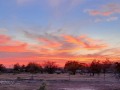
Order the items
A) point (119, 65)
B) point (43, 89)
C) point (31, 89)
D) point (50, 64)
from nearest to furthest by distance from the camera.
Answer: point (43, 89) → point (31, 89) → point (119, 65) → point (50, 64)

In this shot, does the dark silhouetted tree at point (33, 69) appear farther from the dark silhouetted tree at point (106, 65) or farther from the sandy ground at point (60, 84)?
the sandy ground at point (60, 84)

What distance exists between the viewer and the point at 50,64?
16088 cm

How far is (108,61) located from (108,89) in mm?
114213

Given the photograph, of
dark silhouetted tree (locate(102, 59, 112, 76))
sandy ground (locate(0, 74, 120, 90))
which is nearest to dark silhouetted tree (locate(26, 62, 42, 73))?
dark silhouetted tree (locate(102, 59, 112, 76))

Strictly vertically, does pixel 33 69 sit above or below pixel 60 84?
above

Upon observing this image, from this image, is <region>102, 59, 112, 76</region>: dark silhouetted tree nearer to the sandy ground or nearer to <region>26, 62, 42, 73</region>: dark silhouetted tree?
<region>26, 62, 42, 73</region>: dark silhouetted tree

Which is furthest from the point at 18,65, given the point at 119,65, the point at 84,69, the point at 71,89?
the point at 71,89

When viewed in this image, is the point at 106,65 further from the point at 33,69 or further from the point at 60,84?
the point at 60,84

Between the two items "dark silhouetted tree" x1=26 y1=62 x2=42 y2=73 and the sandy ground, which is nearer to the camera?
the sandy ground

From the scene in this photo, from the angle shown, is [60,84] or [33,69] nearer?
[60,84]

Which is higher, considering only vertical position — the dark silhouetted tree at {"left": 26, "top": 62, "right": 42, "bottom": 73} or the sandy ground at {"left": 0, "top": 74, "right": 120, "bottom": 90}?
the dark silhouetted tree at {"left": 26, "top": 62, "right": 42, "bottom": 73}

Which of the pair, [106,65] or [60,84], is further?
[106,65]

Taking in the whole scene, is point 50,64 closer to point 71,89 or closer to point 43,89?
point 71,89

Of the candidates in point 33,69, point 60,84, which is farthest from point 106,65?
point 60,84
